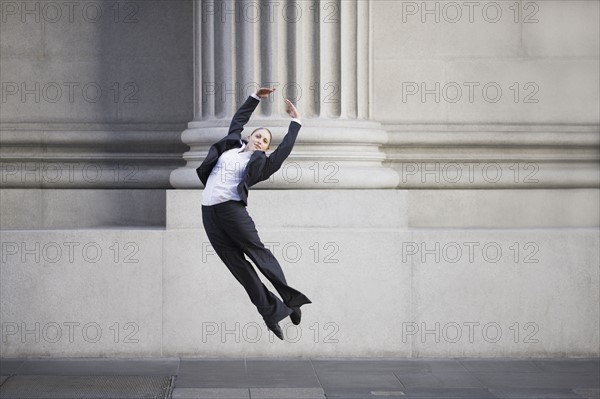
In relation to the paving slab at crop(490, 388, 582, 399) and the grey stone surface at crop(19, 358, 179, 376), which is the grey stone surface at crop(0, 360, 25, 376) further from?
the paving slab at crop(490, 388, 582, 399)

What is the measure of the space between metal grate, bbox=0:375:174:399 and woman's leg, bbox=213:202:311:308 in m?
1.56

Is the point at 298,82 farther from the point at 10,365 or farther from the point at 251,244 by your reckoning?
the point at 10,365

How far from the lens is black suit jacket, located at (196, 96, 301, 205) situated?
376 inches

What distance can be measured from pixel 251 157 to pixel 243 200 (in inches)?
16.1

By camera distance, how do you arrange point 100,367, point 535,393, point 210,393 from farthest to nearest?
point 100,367
point 535,393
point 210,393

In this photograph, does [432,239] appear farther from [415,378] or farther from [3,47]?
[3,47]

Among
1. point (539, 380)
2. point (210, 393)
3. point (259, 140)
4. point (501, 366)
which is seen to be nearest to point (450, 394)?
point (539, 380)

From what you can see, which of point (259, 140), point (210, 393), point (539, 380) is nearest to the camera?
point (259, 140)

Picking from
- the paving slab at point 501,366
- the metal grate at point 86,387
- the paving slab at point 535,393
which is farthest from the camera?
the paving slab at point 501,366

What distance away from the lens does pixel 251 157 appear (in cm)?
960

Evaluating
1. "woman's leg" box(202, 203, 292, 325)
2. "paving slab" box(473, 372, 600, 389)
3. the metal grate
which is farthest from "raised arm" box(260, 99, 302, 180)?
"paving slab" box(473, 372, 600, 389)

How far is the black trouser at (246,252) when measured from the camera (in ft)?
31.8

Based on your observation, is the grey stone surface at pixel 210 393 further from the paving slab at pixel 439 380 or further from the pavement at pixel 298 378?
the paving slab at pixel 439 380

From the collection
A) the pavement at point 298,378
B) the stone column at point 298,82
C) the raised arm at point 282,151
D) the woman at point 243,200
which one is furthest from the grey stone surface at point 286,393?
the stone column at point 298,82
